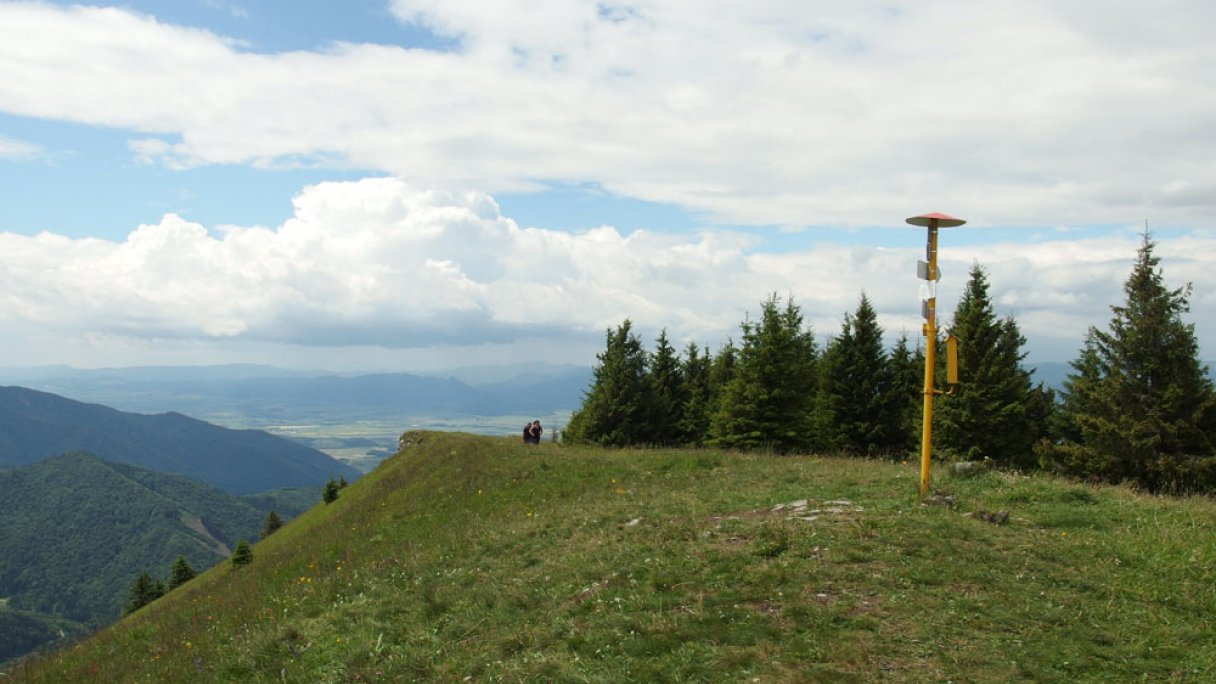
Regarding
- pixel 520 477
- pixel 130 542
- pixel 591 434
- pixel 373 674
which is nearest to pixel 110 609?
pixel 130 542

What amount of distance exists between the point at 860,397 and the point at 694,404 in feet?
40.1

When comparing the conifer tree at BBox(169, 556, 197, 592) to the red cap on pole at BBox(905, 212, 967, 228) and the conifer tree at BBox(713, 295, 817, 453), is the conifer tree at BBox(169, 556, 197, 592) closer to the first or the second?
the conifer tree at BBox(713, 295, 817, 453)

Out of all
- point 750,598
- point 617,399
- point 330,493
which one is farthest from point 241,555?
point 750,598

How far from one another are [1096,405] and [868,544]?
87.7 feet

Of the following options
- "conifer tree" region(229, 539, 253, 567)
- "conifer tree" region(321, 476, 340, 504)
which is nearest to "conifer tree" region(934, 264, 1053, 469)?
"conifer tree" region(229, 539, 253, 567)

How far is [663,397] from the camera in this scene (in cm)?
4481

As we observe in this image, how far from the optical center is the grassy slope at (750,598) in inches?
318

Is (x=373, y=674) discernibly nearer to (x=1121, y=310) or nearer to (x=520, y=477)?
(x=520, y=477)

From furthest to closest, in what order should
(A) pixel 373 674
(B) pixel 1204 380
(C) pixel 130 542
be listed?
(C) pixel 130 542, (B) pixel 1204 380, (A) pixel 373 674

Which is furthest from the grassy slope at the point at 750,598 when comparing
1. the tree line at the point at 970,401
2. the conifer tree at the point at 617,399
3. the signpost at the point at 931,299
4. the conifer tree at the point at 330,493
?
the conifer tree at the point at 330,493

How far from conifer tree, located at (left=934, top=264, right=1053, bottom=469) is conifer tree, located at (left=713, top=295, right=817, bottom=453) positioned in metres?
6.56

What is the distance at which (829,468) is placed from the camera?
63.8 feet

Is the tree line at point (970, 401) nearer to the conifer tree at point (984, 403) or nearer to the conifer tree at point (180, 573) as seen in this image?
the conifer tree at point (984, 403)

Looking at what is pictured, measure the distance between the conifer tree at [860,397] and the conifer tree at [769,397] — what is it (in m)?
2.61
